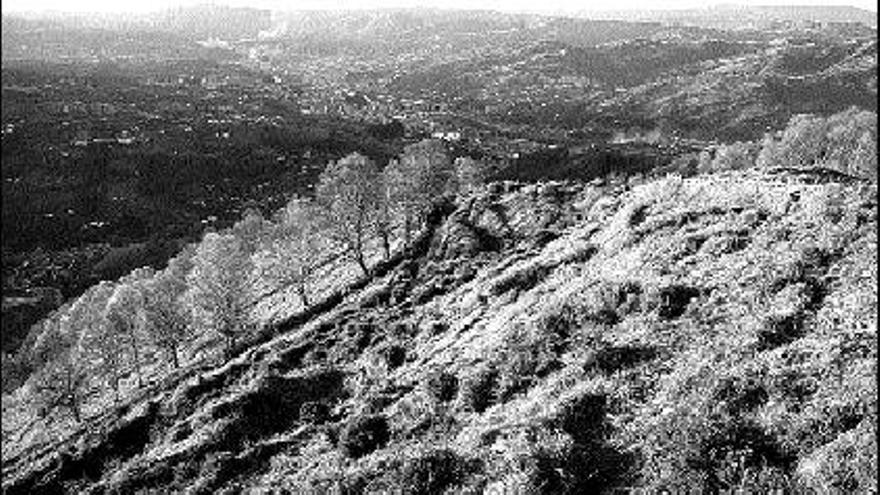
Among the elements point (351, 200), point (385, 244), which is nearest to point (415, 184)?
point (351, 200)

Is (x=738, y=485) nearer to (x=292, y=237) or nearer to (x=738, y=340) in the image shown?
(x=738, y=340)

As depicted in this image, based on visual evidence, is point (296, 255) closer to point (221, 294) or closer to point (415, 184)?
point (221, 294)

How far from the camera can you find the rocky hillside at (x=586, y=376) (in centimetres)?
2548

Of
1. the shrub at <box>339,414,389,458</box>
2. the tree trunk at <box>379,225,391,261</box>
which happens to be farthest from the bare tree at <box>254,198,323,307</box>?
the shrub at <box>339,414,389,458</box>

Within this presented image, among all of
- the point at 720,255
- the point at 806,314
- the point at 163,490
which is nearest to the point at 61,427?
the point at 163,490

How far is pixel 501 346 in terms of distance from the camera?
38.7 metres

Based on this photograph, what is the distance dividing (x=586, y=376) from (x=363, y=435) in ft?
29.8

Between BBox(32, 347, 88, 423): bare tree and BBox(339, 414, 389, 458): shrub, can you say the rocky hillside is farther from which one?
BBox(32, 347, 88, 423): bare tree

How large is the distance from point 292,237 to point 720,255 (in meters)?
70.1

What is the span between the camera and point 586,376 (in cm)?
3238

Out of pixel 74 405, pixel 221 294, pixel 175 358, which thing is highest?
pixel 221 294

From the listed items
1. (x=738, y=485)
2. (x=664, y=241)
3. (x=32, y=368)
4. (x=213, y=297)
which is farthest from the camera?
(x=32, y=368)

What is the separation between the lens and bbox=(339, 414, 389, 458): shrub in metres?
33.8

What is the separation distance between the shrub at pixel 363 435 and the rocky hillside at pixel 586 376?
0.09m
